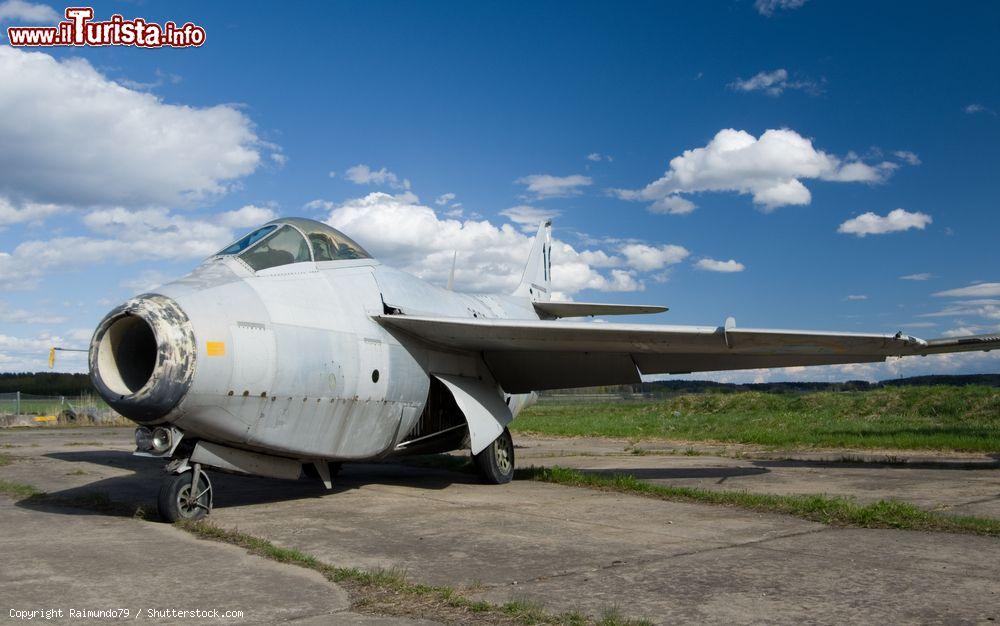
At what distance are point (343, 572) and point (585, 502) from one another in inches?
169

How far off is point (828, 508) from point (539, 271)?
1124cm

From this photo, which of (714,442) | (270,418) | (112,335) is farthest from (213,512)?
(714,442)

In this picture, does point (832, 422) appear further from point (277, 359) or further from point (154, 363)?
point (154, 363)

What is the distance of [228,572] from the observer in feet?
17.6

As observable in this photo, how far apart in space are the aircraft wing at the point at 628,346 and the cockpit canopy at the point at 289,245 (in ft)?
3.35

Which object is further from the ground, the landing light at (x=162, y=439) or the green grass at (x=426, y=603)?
the landing light at (x=162, y=439)

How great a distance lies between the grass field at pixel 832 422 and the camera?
16.7 meters

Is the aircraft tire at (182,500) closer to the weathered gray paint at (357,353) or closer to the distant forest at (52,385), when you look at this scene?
the weathered gray paint at (357,353)

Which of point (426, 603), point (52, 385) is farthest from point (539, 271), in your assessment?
point (52, 385)

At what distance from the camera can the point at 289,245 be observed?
8.49 m

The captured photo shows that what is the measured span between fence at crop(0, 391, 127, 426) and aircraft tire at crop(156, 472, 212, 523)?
87.2ft

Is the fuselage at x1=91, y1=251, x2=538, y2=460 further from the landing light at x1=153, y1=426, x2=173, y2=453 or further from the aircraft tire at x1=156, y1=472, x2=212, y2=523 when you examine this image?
the aircraft tire at x1=156, y1=472, x2=212, y2=523

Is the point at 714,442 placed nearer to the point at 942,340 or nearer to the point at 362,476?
the point at 942,340

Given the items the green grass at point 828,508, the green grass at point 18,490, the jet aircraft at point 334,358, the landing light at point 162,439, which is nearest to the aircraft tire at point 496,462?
the jet aircraft at point 334,358
